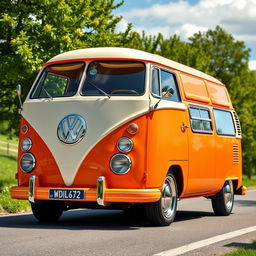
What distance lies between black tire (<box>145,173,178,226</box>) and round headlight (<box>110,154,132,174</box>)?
0.76 meters

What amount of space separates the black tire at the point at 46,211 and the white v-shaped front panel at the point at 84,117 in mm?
1065

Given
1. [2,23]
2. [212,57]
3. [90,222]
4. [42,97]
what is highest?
[212,57]

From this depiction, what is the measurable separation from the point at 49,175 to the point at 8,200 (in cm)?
310

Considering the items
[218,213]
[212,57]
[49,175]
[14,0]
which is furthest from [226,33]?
[49,175]

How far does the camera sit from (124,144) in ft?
33.2

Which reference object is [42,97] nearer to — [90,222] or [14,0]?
[90,222]

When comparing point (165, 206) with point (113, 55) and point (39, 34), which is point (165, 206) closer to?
point (113, 55)

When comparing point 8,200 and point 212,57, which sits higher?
point 212,57

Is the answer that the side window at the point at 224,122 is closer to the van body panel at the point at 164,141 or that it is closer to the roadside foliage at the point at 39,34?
the van body panel at the point at 164,141

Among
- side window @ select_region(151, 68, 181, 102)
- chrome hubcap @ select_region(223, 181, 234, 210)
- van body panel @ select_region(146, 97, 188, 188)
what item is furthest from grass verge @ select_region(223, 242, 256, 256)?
chrome hubcap @ select_region(223, 181, 234, 210)

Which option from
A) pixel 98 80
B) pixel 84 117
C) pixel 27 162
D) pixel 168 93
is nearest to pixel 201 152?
pixel 168 93

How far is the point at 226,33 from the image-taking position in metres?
54.6

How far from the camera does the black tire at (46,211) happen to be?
11203 mm

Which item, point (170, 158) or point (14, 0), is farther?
point (14, 0)
